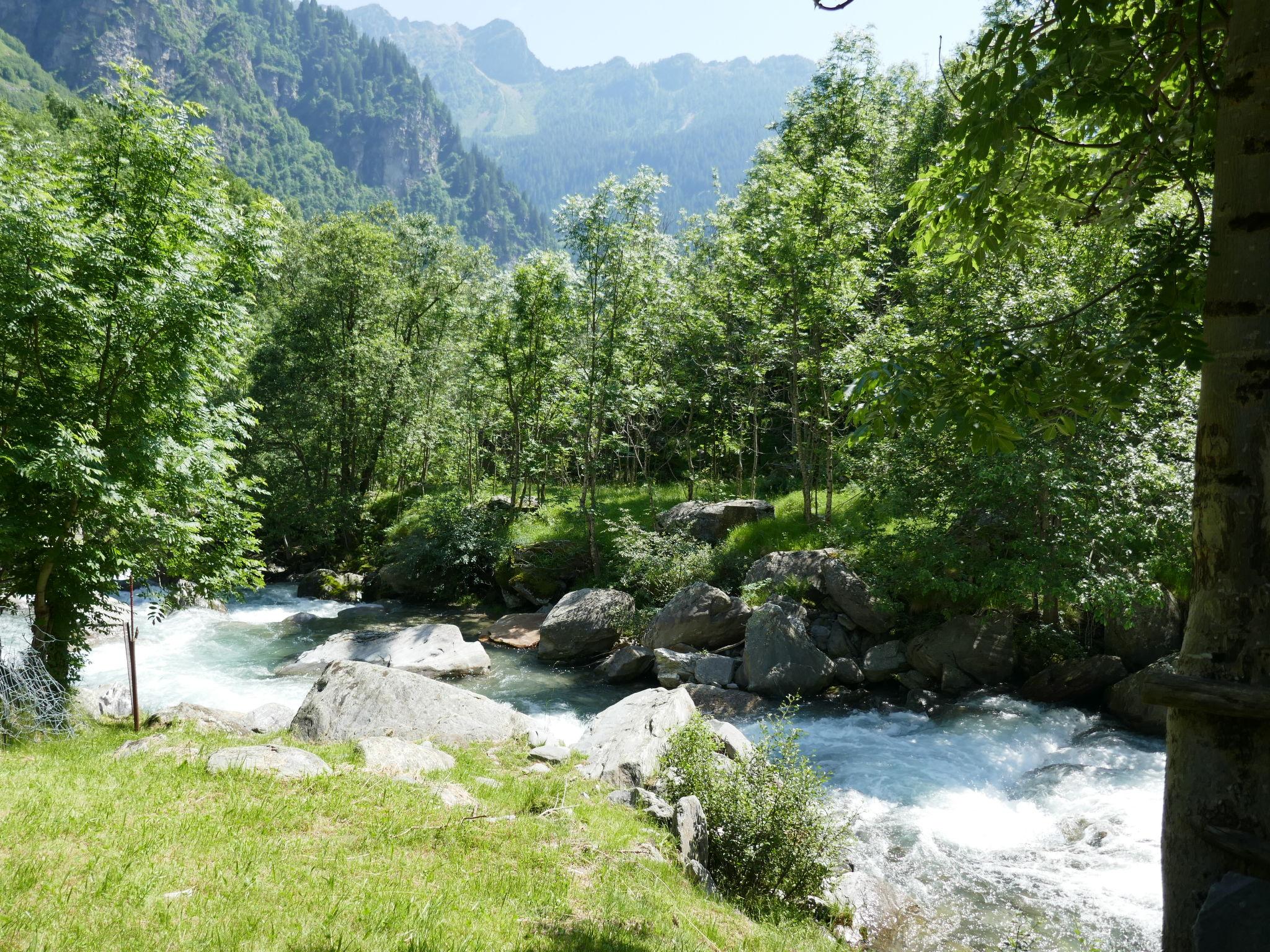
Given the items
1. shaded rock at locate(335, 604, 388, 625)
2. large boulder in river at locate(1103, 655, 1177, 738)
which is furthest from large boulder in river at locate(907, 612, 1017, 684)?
shaded rock at locate(335, 604, 388, 625)

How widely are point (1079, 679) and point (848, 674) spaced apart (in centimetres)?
364

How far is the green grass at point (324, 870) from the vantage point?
13.9ft

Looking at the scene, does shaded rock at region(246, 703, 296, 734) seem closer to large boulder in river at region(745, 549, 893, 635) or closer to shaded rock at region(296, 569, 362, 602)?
large boulder in river at region(745, 549, 893, 635)

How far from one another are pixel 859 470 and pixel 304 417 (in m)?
18.7

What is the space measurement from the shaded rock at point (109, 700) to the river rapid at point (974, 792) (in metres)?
0.48

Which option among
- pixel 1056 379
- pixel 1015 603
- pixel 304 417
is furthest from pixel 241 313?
pixel 304 417

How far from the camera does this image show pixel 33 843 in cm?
509

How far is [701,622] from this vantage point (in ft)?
51.2

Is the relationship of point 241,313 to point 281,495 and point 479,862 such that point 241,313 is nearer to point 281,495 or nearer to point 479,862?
point 479,862

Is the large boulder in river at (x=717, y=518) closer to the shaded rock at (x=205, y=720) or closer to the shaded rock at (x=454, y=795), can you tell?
the shaded rock at (x=205, y=720)

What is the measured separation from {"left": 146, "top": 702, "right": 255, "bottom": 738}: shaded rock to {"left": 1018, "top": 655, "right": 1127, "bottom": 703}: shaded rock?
11982mm

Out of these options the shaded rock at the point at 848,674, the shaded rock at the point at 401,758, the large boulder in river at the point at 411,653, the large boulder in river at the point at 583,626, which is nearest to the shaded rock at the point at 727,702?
the shaded rock at the point at 848,674

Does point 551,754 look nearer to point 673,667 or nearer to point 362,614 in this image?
point 673,667

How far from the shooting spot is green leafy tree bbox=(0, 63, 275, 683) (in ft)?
26.6
